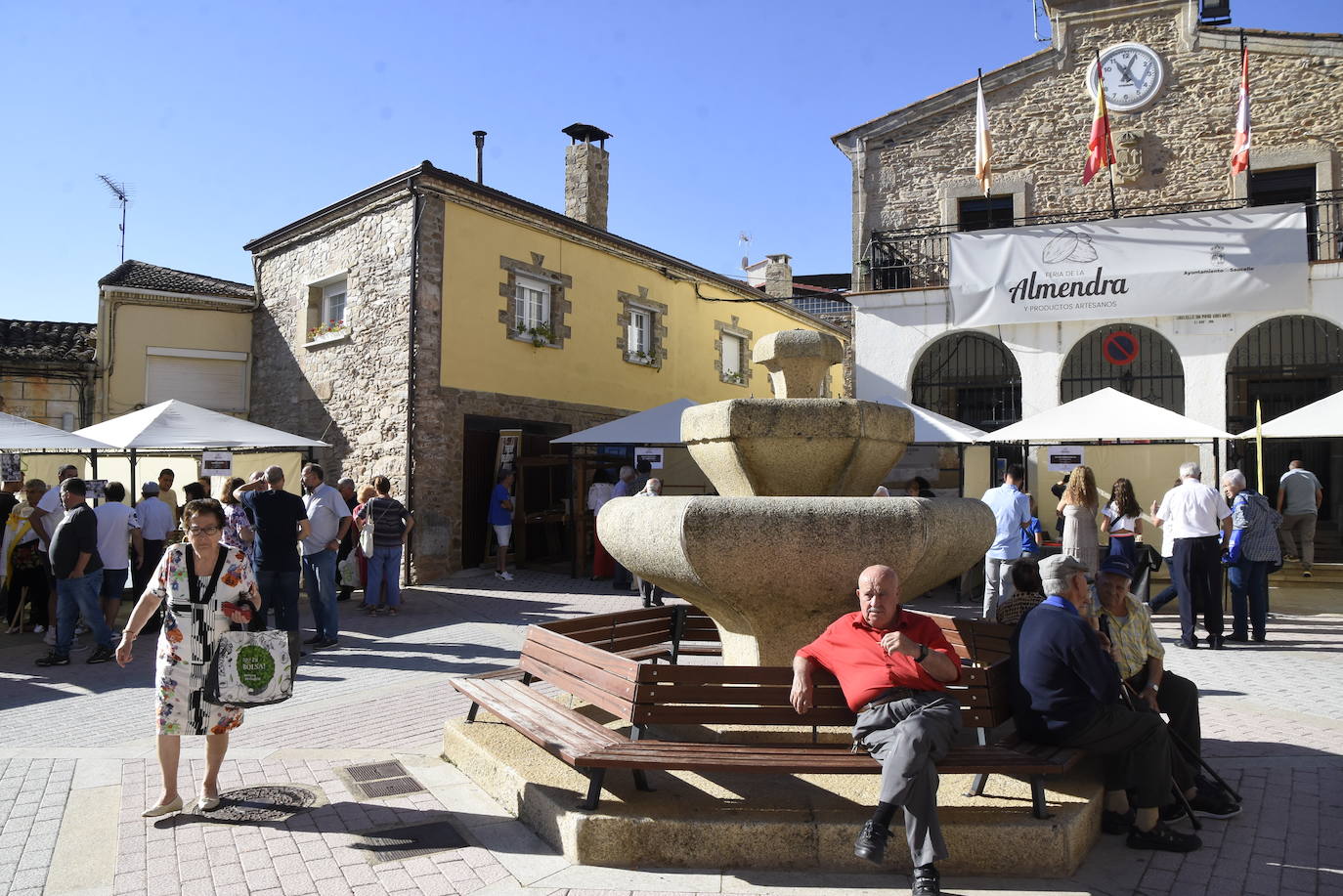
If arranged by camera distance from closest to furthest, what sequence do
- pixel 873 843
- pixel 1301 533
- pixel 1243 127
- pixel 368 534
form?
pixel 873 843, pixel 368 534, pixel 1301 533, pixel 1243 127

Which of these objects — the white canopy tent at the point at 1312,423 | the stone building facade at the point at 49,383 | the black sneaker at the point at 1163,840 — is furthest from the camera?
the stone building facade at the point at 49,383

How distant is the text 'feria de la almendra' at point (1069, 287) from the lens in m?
13.0

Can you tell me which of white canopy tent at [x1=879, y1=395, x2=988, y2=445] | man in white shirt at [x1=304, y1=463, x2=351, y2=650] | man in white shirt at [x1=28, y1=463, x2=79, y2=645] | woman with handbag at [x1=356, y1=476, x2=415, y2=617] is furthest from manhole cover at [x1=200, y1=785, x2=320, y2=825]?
white canopy tent at [x1=879, y1=395, x2=988, y2=445]

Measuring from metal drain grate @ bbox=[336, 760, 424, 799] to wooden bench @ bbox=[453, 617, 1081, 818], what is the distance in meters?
0.72

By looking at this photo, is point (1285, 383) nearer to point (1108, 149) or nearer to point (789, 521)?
point (1108, 149)

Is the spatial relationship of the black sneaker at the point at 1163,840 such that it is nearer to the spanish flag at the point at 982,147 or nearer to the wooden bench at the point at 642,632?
the wooden bench at the point at 642,632

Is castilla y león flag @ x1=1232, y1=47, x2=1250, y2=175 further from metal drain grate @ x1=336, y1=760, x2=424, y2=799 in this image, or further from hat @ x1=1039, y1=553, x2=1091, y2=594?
metal drain grate @ x1=336, y1=760, x2=424, y2=799

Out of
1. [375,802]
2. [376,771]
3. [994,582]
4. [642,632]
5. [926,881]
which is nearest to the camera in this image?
[926,881]

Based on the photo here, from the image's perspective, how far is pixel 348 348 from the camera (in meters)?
14.4

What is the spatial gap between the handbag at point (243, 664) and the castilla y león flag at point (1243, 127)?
1341 cm

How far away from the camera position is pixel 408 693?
21.0 feet

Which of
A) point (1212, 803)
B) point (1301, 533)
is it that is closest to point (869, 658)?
point (1212, 803)

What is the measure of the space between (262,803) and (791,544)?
2650 millimetres

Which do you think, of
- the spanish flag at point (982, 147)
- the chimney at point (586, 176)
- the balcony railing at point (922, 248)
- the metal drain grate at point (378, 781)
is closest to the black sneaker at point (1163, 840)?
the metal drain grate at point (378, 781)
